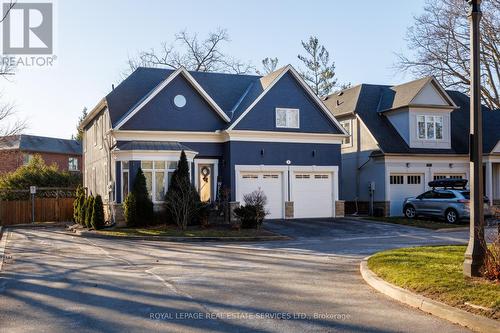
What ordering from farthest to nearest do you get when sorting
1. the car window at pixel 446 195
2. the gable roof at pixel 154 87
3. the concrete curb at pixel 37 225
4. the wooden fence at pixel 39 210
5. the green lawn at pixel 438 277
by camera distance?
the wooden fence at pixel 39 210
the concrete curb at pixel 37 225
the gable roof at pixel 154 87
the car window at pixel 446 195
the green lawn at pixel 438 277

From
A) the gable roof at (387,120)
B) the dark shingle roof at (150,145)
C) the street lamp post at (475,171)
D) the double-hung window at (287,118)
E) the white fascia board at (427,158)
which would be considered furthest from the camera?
the gable roof at (387,120)

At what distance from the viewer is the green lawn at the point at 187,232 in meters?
20.1

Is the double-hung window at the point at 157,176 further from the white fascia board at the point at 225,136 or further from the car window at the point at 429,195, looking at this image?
the car window at the point at 429,195

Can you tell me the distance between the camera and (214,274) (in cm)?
1137

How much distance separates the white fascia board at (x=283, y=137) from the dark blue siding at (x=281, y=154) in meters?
0.20

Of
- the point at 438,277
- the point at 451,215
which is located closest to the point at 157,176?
the point at 451,215

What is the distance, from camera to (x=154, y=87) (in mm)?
27844

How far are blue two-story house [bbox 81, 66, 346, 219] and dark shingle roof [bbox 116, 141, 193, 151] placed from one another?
0.05 metres

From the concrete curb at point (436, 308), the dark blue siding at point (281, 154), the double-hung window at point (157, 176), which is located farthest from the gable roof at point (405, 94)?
the concrete curb at point (436, 308)

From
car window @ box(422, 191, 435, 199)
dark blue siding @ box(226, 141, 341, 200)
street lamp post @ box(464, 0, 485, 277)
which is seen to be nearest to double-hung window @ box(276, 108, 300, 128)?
dark blue siding @ box(226, 141, 341, 200)

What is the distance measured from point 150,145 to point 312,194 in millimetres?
8532

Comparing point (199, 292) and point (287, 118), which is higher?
point (287, 118)

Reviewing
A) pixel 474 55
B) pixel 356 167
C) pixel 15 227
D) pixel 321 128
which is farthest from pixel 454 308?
pixel 15 227

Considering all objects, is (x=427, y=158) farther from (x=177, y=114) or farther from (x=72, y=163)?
(x=72, y=163)
